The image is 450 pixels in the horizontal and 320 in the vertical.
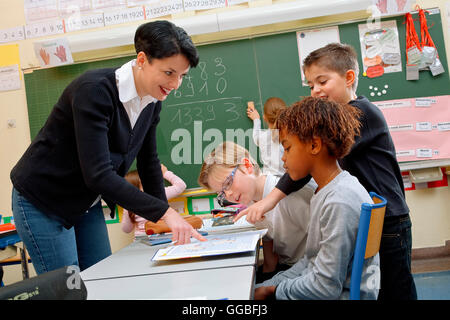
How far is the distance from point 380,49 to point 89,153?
269 centimetres

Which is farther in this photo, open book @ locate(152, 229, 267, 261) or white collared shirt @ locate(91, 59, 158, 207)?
white collared shirt @ locate(91, 59, 158, 207)

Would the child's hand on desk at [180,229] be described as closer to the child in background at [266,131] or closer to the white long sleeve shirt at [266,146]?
the white long sleeve shirt at [266,146]

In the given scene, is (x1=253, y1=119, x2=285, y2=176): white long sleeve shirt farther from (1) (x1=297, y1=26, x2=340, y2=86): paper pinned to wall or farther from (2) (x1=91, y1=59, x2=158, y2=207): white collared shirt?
(2) (x1=91, y1=59, x2=158, y2=207): white collared shirt

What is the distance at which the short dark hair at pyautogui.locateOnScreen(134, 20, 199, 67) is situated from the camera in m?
1.25

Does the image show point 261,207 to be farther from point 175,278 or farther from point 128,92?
point 128,92

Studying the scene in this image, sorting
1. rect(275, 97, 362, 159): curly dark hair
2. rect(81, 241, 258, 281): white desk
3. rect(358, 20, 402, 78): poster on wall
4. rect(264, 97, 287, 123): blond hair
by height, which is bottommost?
rect(81, 241, 258, 281): white desk

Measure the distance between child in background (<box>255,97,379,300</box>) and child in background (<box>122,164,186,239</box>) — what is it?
1.84 m

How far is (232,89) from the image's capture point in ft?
10.6

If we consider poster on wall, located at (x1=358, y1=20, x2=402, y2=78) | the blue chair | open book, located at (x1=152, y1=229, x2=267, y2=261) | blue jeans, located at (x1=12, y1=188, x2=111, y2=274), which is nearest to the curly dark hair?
the blue chair

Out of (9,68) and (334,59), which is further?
(9,68)

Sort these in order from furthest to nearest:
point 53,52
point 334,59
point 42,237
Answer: point 53,52
point 334,59
point 42,237

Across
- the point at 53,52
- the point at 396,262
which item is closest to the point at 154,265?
the point at 396,262

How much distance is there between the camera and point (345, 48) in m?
1.65
